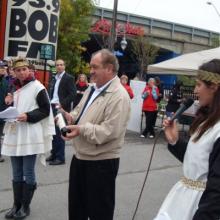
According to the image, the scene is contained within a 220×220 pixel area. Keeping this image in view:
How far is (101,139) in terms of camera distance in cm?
363

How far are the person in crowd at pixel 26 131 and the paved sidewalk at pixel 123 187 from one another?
568 mm

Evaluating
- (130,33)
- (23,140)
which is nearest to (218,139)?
(23,140)

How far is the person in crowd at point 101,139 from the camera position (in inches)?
145

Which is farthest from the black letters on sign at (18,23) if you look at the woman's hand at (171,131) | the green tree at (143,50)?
the green tree at (143,50)

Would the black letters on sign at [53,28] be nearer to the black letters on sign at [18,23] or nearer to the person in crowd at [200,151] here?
the black letters on sign at [18,23]

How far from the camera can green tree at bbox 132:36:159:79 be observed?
3697 centimetres

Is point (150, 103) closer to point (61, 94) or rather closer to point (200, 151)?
point (61, 94)

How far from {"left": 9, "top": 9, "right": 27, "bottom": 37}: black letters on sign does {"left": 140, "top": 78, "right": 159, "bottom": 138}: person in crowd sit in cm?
374

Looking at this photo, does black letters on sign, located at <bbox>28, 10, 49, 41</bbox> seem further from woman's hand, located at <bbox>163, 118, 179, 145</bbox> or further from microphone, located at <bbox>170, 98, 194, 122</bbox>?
woman's hand, located at <bbox>163, 118, 179, 145</bbox>

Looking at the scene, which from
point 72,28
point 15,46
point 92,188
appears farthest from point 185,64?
point 72,28

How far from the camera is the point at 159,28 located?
138 ft

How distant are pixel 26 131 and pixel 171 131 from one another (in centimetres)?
237

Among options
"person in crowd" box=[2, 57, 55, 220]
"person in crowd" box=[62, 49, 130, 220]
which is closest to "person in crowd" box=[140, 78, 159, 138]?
"person in crowd" box=[2, 57, 55, 220]

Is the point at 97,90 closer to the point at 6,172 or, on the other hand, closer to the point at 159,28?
the point at 6,172
